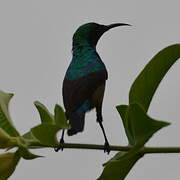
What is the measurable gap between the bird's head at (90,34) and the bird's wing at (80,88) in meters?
1.02

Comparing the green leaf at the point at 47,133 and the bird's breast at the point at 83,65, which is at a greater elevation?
the green leaf at the point at 47,133

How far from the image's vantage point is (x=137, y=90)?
2158 millimetres

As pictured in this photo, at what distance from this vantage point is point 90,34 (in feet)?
15.0

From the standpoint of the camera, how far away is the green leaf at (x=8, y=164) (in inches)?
75.5

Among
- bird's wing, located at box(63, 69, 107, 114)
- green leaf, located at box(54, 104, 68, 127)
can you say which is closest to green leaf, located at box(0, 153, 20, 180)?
green leaf, located at box(54, 104, 68, 127)

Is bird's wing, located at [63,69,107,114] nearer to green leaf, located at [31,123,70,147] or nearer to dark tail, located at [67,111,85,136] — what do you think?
dark tail, located at [67,111,85,136]

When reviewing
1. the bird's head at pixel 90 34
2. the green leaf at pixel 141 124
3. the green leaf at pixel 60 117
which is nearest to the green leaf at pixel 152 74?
the green leaf at pixel 141 124

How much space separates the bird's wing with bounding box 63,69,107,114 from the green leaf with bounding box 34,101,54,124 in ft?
2.73

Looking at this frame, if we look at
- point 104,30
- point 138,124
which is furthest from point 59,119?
point 104,30

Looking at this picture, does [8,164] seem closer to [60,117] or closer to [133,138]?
[60,117]

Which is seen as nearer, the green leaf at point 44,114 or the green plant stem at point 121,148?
the green plant stem at point 121,148

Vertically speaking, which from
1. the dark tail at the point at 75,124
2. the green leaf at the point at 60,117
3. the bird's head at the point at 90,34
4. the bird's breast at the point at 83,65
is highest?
the green leaf at the point at 60,117

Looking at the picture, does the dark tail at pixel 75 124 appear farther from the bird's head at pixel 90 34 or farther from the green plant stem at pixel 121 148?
the bird's head at pixel 90 34

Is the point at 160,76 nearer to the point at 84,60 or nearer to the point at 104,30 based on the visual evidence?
the point at 84,60
